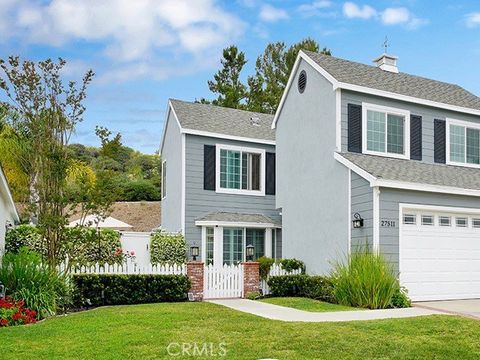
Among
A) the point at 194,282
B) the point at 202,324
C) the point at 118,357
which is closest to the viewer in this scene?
the point at 118,357

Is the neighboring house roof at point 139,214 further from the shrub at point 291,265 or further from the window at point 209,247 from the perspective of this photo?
the shrub at point 291,265

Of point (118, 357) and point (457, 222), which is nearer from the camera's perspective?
point (118, 357)

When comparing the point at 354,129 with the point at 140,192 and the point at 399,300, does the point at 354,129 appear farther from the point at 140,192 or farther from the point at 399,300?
the point at 140,192

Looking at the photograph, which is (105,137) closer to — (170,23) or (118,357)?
(170,23)

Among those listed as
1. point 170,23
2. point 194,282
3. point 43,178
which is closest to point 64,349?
point 43,178

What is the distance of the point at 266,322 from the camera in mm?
10156

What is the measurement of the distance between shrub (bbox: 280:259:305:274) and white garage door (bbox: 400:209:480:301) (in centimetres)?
355

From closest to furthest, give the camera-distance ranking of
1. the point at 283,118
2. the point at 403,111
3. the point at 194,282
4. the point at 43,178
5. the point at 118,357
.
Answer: the point at 118,357, the point at 43,178, the point at 194,282, the point at 403,111, the point at 283,118

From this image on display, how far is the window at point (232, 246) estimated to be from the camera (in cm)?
2034

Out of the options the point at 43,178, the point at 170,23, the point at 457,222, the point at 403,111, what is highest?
the point at 170,23

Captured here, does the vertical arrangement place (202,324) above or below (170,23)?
below

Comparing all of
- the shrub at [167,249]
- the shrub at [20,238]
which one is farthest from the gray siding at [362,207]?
the shrub at [20,238]

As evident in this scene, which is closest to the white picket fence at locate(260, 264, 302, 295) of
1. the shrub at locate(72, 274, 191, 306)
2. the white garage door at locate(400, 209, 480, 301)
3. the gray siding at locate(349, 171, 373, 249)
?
the shrub at locate(72, 274, 191, 306)

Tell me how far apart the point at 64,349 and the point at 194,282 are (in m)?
7.55
